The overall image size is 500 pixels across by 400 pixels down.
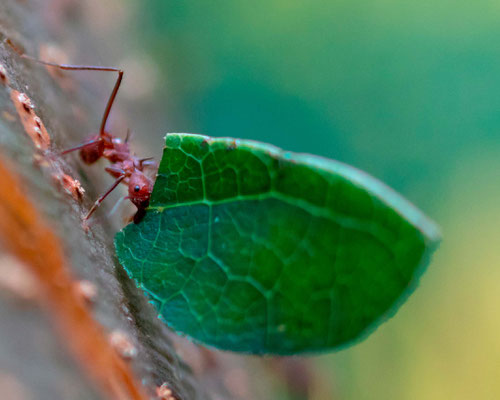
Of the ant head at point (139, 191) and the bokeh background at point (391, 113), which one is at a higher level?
the bokeh background at point (391, 113)

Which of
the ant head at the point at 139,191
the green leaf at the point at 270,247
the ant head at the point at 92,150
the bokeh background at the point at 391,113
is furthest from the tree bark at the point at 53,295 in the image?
the bokeh background at the point at 391,113

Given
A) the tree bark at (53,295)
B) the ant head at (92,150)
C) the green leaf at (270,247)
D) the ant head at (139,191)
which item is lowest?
the tree bark at (53,295)

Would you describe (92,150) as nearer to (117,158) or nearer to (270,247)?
(117,158)

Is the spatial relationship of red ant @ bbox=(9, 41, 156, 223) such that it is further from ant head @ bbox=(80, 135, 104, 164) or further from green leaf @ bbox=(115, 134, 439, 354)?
green leaf @ bbox=(115, 134, 439, 354)

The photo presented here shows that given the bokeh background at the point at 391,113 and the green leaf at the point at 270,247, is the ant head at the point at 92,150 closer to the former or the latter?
the green leaf at the point at 270,247

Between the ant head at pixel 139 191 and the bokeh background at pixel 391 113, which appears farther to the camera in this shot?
Result: the bokeh background at pixel 391 113

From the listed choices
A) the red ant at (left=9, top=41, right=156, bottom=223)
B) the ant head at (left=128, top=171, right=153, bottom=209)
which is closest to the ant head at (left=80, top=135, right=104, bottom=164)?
the red ant at (left=9, top=41, right=156, bottom=223)

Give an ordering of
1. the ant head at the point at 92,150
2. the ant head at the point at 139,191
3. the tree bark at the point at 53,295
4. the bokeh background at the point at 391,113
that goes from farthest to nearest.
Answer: the bokeh background at the point at 391,113, the ant head at the point at 92,150, the ant head at the point at 139,191, the tree bark at the point at 53,295
